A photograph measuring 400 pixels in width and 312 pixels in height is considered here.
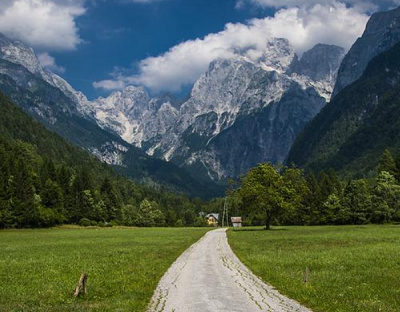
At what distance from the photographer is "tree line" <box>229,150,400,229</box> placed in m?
97.7

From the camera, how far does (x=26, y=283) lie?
25.2m

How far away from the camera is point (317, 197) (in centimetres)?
14588

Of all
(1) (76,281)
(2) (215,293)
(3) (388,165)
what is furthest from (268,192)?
(2) (215,293)

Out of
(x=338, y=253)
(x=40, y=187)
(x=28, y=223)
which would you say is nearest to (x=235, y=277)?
(x=338, y=253)

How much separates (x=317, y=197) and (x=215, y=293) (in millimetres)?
131477

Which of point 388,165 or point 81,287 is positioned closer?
point 81,287

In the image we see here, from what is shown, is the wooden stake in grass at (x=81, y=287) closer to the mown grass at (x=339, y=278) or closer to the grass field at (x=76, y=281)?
the grass field at (x=76, y=281)

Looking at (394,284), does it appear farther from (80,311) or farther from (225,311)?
(80,311)

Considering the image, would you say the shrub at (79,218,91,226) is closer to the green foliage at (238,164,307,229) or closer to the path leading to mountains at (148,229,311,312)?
the green foliage at (238,164,307,229)

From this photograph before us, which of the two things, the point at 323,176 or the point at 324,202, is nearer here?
the point at 324,202

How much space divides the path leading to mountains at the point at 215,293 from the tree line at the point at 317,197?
66346 millimetres

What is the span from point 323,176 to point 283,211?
67.0m

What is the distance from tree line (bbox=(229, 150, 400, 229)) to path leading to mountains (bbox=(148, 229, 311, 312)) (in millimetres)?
66346

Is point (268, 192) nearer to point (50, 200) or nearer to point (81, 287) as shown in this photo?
point (50, 200)
